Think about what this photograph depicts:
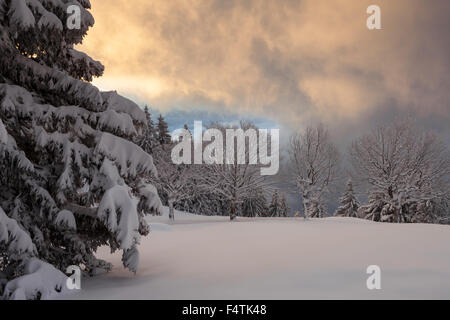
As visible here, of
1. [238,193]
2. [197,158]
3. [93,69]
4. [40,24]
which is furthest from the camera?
[197,158]

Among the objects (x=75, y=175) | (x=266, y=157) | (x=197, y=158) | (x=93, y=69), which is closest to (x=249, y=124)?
(x=266, y=157)

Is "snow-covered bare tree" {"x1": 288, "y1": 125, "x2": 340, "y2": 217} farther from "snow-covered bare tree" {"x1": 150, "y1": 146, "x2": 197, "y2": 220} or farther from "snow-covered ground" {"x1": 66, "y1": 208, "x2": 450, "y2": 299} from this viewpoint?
"snow-covered ground" {"x1": 66, "y1": 208, "x2": 450, "y2": 299}

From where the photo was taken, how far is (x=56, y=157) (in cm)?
523

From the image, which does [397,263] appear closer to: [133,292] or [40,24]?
[133,292]

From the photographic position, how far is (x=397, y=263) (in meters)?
6.26

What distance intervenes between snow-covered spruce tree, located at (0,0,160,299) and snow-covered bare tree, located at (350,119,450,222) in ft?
78.5

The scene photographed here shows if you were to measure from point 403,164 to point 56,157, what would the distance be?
26.4 meters

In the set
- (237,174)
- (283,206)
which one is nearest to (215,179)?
(237,174)

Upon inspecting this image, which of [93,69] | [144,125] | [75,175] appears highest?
[93,69]

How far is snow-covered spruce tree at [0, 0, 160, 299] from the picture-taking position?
470 cm

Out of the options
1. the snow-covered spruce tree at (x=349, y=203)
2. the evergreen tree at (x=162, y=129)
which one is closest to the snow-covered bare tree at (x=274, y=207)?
the snow-covered spruce tree at (x=349, y=203)

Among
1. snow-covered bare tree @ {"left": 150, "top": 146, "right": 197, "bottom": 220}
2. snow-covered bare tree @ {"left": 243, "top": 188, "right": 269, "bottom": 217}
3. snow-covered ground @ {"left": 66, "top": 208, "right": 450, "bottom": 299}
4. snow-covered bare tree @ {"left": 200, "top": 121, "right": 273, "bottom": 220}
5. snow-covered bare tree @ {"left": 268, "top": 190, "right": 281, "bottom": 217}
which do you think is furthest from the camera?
Answer: snow-covered bare tree @ {"left": 268, "top": 190, "right": 281, "bottom": 217}

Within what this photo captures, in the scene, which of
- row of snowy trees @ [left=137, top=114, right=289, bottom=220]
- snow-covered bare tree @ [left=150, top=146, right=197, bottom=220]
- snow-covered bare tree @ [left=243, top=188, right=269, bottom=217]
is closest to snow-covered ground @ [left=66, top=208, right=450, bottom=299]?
row of snowy trees @ [left=137, top=114, right=289, bottom=220]

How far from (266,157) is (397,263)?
19107mm
